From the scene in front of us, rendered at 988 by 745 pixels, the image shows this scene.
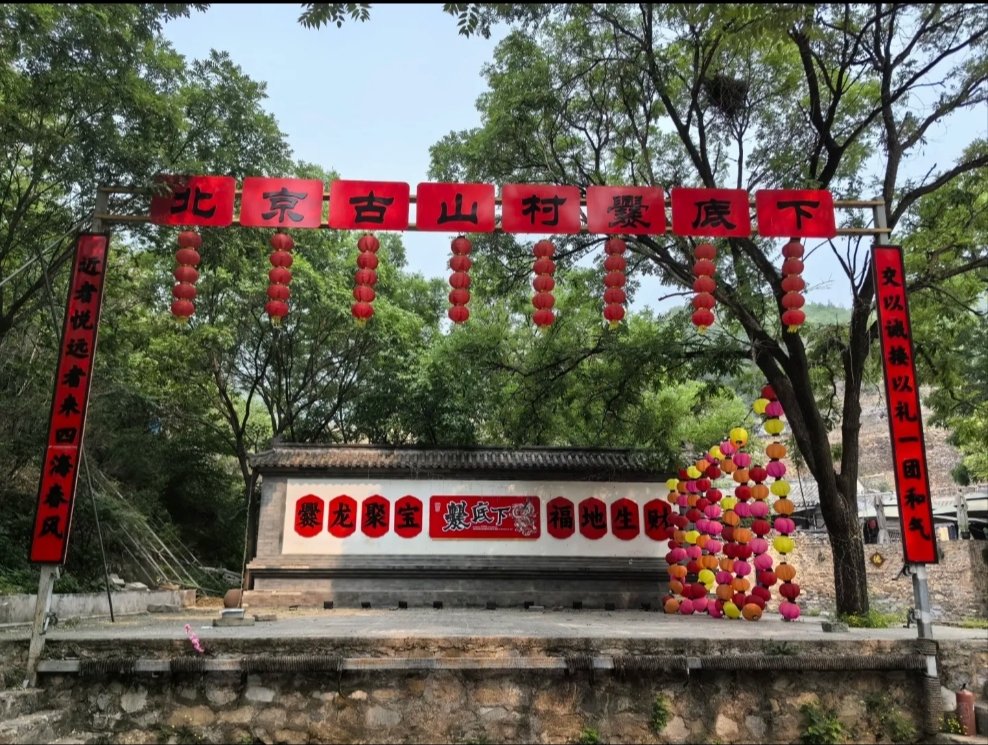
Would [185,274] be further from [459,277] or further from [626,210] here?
[626,210]

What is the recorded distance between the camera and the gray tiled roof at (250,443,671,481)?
493 inches

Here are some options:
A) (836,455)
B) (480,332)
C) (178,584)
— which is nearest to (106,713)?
(178,584)

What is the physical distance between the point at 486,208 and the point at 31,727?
5366 millimetres

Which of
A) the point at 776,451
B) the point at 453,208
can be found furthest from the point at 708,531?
the point at 453,208

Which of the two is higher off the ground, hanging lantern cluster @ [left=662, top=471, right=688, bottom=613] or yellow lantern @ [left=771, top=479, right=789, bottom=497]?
yellow lantern @ [left=771, top=479, right=789, bottom=497]

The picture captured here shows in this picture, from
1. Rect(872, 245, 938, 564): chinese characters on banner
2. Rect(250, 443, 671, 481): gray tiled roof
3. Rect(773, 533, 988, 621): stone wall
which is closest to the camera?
Rect(872, 245, 938, 564): chinese characters on banner

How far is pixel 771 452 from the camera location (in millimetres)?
8352

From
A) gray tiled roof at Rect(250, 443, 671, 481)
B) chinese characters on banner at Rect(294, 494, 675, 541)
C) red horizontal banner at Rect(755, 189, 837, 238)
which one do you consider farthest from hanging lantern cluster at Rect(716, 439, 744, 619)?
chinese characters on banner at Rect(294, 494, 675, 541)

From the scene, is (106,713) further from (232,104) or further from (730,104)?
(730,104)

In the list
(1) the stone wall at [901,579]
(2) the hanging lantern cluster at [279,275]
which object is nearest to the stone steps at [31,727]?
(2) the hanging lantern cluster at [279,275]

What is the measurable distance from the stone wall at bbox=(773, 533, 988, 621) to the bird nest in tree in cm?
1003

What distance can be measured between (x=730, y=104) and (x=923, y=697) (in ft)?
23.1

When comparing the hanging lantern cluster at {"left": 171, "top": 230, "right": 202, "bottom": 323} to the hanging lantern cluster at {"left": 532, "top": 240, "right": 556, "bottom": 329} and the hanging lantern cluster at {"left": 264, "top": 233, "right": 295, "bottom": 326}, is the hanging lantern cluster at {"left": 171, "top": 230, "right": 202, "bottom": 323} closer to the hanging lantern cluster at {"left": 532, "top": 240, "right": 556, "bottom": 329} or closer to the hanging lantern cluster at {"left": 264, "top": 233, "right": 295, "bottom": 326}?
the hanging lantern cluster at {"left": 264, "top": 233, "right": 295, "bottom": 326}

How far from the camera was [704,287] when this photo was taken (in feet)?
23.7
